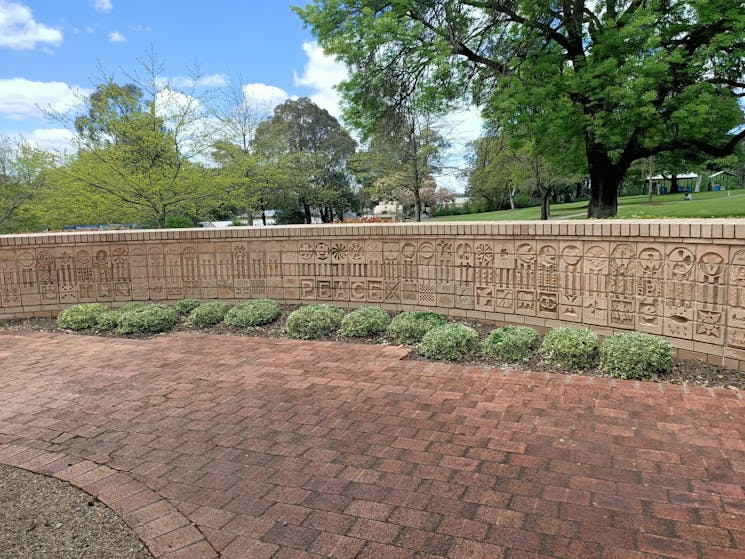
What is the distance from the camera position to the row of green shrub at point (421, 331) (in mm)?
5281

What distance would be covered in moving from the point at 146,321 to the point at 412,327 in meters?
→ 4.23

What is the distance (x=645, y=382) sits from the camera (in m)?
5.03

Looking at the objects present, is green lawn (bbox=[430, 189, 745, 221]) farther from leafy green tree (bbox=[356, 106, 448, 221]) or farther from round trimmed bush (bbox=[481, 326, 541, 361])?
round trimmed bush (bbox=[481, 326, 541, 361])

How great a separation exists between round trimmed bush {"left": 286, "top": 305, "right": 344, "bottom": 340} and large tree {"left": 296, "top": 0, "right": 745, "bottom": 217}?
8492 millimetres

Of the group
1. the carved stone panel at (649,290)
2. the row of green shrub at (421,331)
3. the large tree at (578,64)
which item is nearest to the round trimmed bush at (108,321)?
the row of green shrub at (421,331)

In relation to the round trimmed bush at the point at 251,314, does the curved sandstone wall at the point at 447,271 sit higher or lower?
higher

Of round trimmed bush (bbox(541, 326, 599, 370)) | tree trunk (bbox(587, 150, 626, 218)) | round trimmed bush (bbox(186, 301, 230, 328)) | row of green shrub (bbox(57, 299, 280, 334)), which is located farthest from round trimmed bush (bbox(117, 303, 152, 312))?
tree trunk (bbox(587, 150, 626, 218))

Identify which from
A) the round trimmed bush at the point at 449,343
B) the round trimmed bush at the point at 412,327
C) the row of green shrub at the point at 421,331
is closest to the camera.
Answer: the row of green shrub at the point at 421,331

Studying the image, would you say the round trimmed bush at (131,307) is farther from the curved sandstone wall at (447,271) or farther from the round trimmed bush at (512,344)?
the round trimmed bush at (512,344)

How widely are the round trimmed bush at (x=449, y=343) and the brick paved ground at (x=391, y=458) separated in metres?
0.30

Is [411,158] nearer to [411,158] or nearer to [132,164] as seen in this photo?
[411,158]

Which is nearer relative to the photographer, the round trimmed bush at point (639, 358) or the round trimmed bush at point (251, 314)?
the round trimmed bush at point (639, 358)

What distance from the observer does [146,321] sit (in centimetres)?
809

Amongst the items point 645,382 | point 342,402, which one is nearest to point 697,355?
point 645,382
